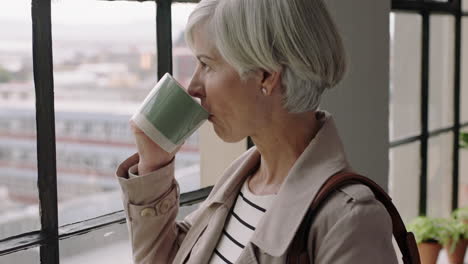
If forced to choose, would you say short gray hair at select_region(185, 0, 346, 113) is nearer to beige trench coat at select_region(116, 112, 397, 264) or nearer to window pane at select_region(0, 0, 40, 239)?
beige trench coat at select_region(116, 112, 397, 264)

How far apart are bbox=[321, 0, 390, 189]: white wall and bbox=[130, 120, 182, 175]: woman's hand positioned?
89 cm

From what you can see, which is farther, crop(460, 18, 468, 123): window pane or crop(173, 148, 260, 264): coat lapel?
crop(460, 18, 468, 123): window pane

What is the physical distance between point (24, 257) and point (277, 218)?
60cm

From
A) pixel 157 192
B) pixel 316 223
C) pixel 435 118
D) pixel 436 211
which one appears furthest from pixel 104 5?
pixel 436 211

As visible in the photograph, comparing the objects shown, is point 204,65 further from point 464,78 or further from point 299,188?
point 464,78

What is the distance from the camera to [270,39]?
946 mm

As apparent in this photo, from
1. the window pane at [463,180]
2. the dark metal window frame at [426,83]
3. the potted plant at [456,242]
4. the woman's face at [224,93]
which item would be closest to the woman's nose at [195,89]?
the woman's face at [224,93]

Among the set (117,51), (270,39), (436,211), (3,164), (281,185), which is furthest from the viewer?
(436,211)

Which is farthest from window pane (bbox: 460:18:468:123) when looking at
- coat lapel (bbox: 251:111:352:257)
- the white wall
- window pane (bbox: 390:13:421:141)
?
coat lapel (bbox: 251:111:352:257)

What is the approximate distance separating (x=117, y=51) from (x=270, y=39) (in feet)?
2.21

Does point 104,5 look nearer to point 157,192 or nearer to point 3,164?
point 3,164

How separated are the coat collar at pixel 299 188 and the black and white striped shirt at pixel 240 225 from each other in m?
0.06

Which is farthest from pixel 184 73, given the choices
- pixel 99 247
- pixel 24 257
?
pixel 24 257

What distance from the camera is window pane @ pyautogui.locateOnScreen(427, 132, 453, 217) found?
3223 millimetres
